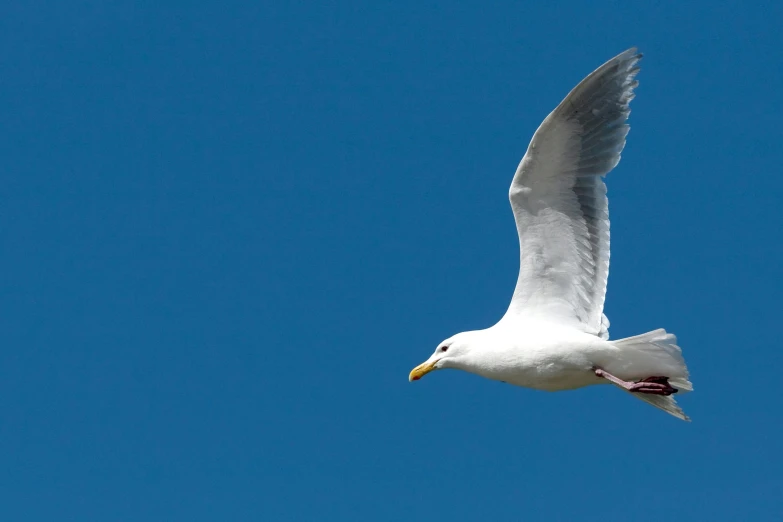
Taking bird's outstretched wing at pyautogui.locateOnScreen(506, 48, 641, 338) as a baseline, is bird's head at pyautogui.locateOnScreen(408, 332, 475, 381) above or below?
below

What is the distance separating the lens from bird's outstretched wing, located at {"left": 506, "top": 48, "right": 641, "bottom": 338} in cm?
1055

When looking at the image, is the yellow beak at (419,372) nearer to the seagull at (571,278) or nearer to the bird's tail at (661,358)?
the seagull at (571,278)

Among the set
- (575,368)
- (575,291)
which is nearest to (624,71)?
(575,291)

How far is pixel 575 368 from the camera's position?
34.1 ft

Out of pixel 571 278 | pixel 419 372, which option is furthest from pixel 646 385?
pixel 419 372

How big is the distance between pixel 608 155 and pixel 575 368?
1989 millimetres

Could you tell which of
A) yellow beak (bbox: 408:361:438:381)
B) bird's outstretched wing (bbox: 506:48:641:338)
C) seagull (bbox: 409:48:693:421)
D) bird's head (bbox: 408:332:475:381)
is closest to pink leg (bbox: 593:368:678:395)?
seagull (bbox: 409:48:693:421)

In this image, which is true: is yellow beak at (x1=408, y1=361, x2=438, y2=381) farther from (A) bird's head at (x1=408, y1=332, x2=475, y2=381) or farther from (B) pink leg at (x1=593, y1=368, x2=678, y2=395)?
(B) pink leg at (x1=593, y1=368, x2=678, y2=395)

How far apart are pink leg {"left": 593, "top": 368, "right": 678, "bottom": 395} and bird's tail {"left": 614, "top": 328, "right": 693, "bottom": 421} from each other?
7 cm

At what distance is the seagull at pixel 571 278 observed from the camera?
10.4m

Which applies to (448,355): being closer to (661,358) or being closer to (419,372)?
(419,372)

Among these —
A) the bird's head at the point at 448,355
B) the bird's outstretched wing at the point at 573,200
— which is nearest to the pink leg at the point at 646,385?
the bird's outstretched wing at the point at 573,200

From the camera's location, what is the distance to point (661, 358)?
10352 millimetres

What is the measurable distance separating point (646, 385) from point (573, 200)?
5.86ft
